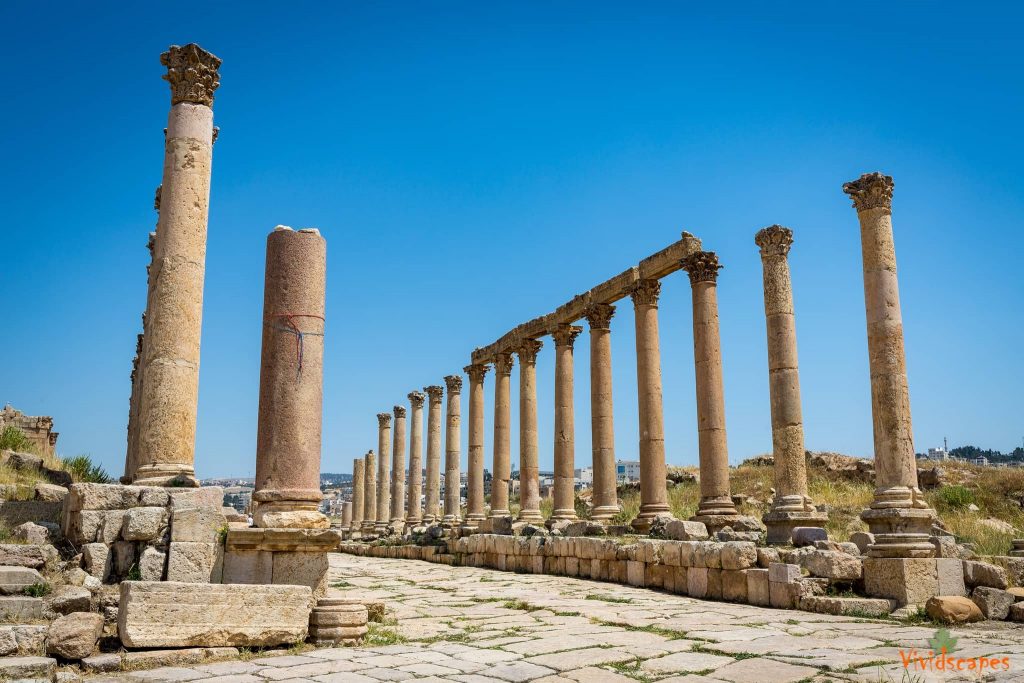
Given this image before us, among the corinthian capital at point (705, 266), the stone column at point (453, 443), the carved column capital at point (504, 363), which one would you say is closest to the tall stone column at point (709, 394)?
the corinthian capital at point (705, 266)

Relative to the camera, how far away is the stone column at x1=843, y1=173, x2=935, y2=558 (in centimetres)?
1308

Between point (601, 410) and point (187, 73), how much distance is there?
14.6 m

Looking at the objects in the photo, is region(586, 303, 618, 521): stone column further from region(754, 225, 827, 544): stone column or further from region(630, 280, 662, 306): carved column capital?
region(754, 225, 827, 544): stone column

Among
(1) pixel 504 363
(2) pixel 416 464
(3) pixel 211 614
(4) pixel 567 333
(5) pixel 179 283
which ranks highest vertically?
(4) pixel 567 333

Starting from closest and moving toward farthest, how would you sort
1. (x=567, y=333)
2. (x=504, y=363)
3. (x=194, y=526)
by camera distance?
(x=194, y=526)
(x=567, y=333)
(x=504, y=363)

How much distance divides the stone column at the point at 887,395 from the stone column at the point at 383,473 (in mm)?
31859

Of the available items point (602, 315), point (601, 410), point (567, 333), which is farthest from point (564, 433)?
point (602, 315)

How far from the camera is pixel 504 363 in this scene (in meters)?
31.4

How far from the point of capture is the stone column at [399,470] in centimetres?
4128

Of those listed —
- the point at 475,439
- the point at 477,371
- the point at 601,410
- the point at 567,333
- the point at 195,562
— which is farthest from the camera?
the point at 477,371

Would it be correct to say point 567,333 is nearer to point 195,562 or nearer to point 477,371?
point 477,371

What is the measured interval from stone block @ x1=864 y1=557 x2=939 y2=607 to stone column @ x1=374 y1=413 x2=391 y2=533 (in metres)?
32.6

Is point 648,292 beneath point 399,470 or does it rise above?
above

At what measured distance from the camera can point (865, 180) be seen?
15.1 m
